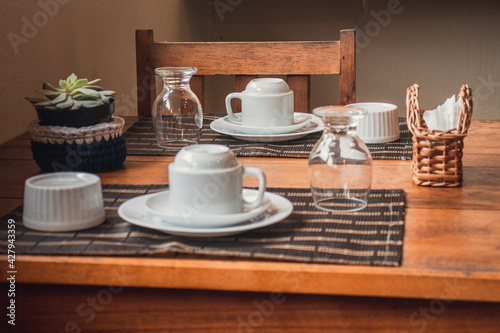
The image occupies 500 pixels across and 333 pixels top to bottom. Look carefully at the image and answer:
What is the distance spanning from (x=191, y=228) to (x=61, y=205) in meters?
0.17

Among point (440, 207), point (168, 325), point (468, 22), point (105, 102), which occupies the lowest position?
point (168, 325)

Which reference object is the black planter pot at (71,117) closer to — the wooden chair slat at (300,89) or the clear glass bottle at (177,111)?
the clear glass bottle at (177,111)

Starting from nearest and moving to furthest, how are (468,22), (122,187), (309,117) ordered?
(122,187)
(309,117)
(468,22)

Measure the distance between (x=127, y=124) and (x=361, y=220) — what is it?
2.74 feet

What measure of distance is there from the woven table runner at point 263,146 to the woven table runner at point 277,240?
0.35 metres

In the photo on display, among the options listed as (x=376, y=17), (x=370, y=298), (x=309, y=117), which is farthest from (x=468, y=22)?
(x=370, y=298)

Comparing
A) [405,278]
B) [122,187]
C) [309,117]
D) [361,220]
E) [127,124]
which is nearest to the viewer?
[405,278]

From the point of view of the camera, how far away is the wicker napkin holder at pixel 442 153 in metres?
1.00

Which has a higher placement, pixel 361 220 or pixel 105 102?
pixel 105 102

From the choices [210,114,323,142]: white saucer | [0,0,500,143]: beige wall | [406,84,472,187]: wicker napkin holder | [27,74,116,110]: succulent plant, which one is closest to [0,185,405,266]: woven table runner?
[406,84,472,187]: wicker napkin holder

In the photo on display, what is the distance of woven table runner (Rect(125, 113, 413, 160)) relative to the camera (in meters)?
1.22

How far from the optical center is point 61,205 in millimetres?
800

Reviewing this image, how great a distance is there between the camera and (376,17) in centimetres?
306

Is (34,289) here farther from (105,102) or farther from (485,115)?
(485,115)
